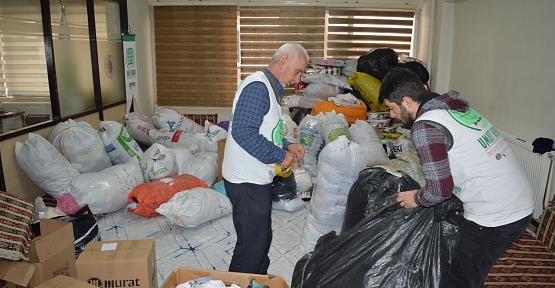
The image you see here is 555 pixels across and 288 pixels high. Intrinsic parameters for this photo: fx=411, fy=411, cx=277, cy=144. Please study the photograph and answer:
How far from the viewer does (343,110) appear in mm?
4504

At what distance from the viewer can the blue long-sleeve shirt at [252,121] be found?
68.3 inches

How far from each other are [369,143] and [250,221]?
2.01 m

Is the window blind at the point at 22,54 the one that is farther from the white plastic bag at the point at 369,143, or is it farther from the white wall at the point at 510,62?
the white wall at the point at 510,62

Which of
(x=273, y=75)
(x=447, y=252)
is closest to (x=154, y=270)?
(x=273, y=75)

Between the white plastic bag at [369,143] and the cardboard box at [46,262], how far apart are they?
2.30 m

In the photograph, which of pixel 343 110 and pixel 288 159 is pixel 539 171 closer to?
pixel 343 110

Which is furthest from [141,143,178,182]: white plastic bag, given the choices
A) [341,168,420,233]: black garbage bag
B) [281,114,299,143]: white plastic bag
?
[341,168,420,233]: black garbage bag

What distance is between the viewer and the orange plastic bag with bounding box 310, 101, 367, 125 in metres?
4.46

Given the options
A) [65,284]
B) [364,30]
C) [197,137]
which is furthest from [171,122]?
[65,284]

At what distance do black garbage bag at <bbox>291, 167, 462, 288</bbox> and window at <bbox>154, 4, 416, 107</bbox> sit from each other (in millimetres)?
4306

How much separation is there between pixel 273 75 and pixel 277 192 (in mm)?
1537

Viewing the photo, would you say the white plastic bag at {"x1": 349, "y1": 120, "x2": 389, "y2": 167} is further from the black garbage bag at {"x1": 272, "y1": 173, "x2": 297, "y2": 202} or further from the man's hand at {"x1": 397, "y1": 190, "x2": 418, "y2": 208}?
the man's hand at {"x1": 397, "y1": 190, "x2": 418, "y2": 208}

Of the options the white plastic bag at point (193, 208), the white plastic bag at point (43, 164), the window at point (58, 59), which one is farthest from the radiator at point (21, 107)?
the white plastic bag at point (193, 208)

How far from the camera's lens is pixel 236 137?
1.75 m
